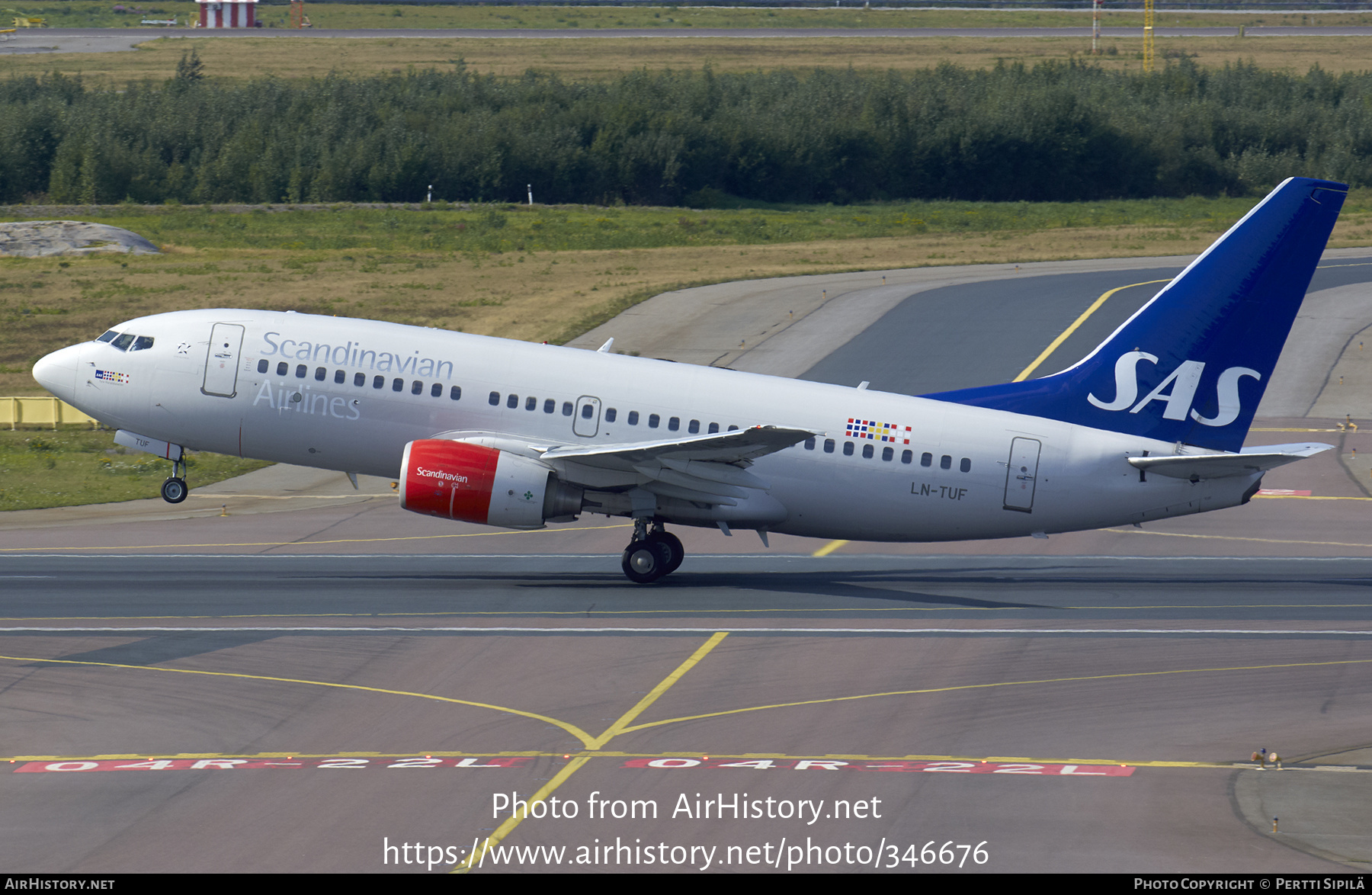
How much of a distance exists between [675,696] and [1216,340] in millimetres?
15773

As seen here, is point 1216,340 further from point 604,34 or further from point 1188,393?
point 604,34

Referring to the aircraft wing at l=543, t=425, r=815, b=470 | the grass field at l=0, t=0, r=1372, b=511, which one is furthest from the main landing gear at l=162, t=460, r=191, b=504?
the grass field at l=0, t=0, r=1372, b=511

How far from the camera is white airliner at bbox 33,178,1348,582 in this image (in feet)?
109

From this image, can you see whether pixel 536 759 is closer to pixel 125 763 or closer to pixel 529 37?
pixel 125 763

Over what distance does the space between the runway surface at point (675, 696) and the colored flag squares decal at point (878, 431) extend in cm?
353

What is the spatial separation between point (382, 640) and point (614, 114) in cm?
9482

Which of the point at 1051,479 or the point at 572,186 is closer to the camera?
the point at 1051,479

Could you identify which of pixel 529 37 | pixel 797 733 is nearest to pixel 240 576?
pixel 797 733

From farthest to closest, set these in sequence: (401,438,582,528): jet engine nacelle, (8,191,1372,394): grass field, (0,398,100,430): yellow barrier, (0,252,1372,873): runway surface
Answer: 1. (8,191,1372,394): grass field
2. (0,398,100,430): yellow barrier
3. (401,438,582,528): jet engine nacelle
4. (0,252,1372,873): runway surface

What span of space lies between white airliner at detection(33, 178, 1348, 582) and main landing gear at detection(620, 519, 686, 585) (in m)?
0.05

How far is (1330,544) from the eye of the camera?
130 feet

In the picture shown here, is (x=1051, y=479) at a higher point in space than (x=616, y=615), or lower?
higher

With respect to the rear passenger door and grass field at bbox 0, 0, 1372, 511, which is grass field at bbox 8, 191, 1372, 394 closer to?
grass field at bbox 0, 0, 1372, 511

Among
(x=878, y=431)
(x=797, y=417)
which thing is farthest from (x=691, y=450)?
(x=878, y=431)
